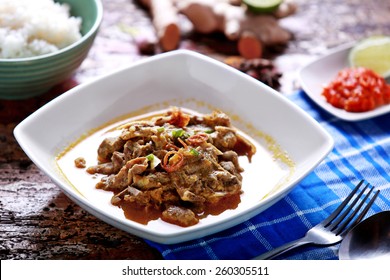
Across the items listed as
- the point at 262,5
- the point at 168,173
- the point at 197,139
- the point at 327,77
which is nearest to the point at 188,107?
the point at 197,139

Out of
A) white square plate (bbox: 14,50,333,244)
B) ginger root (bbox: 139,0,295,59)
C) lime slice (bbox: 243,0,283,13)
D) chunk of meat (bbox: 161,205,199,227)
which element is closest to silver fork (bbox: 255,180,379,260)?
white square plate (bbox: 14,50,333,244)

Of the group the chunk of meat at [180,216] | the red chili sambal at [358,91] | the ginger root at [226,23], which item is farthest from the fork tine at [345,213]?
the ginger root at [226,23]

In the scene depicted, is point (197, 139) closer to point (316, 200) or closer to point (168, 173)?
point (168, 173)

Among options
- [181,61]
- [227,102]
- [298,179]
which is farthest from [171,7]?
[298,179]

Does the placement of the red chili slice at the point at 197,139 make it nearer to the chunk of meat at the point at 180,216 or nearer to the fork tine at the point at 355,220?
the chunk of meat at the point at 180,216

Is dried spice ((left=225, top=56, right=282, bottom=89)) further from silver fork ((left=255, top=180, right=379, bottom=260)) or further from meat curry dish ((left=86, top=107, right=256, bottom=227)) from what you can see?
silver fork ((left=255, top=180, right=379, bottom=260))
